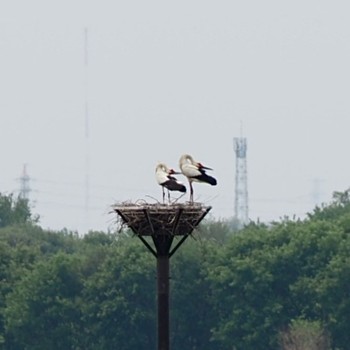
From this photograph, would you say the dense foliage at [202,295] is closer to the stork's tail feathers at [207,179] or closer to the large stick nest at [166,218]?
the stork's tail feathers at [207,179]

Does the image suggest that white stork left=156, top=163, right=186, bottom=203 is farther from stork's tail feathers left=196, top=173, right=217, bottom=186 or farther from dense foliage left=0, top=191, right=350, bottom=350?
dense foliage left=0, top=191, right=350, bottom=350

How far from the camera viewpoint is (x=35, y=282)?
391 feet

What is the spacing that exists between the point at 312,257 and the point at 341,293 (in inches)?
162

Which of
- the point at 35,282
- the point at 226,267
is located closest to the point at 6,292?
the point at 35,282

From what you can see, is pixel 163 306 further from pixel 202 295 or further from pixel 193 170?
pixel 202 295

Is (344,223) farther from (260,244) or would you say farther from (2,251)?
→ (2,251)

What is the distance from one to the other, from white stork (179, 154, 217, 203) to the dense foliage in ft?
197

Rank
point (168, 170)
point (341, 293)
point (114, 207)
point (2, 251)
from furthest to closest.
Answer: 1. point (2, 251)
2. point (341, 293)
3. point (168, 170)
4. point (114, 207)

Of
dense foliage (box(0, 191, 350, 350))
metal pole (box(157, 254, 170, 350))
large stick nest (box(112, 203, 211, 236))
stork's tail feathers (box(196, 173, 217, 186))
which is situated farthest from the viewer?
dense foliage (box(0, 191, 350, 350))

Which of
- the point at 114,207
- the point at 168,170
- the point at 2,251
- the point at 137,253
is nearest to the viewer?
the point at 114,207

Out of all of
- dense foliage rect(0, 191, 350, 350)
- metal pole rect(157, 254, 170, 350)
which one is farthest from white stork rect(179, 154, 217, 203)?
dense foliage rect(0, 191, 350, 350)

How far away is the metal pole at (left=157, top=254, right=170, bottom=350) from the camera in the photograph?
43.5 m

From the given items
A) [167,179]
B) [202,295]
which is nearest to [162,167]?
[167,179]

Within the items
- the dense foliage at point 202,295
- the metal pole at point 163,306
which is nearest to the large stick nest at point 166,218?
the metal pole at point 163,306
